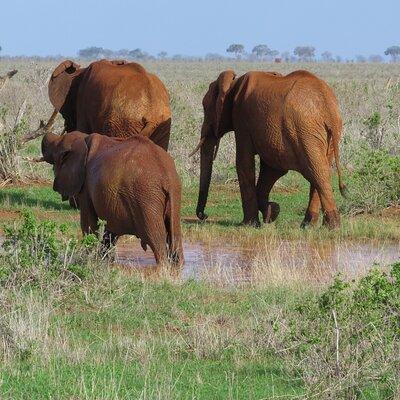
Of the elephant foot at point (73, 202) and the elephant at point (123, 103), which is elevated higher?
the elephant at point (123, 103)

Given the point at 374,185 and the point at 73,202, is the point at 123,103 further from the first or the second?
the point at 374,185

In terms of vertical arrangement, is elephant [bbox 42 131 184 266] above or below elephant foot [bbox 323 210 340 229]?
above

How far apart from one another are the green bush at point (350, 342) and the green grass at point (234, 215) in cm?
607

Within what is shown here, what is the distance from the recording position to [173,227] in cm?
1195

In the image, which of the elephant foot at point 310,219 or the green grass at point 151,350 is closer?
the green grass at point 151,350

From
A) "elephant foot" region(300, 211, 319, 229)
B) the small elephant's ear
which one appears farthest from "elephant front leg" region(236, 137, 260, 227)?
the small elephant's ear

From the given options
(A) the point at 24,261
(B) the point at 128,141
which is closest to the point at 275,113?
(B) the point at 128,141

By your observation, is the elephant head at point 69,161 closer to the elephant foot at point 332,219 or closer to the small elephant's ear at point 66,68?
the elephant foot at point 332,219

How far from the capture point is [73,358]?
8023 mm

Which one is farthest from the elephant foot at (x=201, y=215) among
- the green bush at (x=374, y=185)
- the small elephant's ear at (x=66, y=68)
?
the small elephant's ear at (x=66, y=68)

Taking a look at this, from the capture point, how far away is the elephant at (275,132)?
15.1 metres

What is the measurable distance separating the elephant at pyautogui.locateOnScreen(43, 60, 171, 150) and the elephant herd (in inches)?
0.5

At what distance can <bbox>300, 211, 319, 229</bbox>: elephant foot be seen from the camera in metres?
15.5

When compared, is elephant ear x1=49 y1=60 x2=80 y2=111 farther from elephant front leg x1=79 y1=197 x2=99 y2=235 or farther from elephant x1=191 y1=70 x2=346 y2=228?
elephant front leg x1=79 y1=197 x2=99 y2=235
